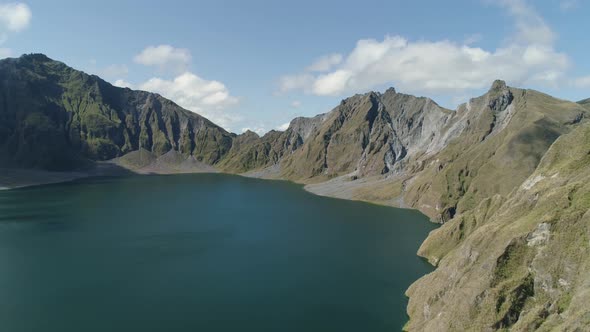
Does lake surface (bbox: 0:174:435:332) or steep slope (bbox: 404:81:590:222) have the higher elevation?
steep slope (bbox: 404:81:590:222)

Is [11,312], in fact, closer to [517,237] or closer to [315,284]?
[315,284]

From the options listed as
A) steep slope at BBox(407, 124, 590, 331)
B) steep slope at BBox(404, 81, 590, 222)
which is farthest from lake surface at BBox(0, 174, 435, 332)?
steep slope at BBox(404, 81, 590, 222)

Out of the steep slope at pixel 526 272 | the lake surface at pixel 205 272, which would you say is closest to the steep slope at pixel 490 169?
the lake surface at pixel 205 272

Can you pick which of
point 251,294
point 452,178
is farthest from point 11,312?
point 452,178

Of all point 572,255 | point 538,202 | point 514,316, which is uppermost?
point 538,202

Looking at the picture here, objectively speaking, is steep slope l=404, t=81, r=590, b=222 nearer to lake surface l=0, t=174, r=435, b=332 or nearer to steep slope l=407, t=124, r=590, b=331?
lake surface l=0, t=174, r=435, b=332

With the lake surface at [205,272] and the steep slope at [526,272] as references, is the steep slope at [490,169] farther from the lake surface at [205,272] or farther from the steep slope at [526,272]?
the steep slope at [526,272]
